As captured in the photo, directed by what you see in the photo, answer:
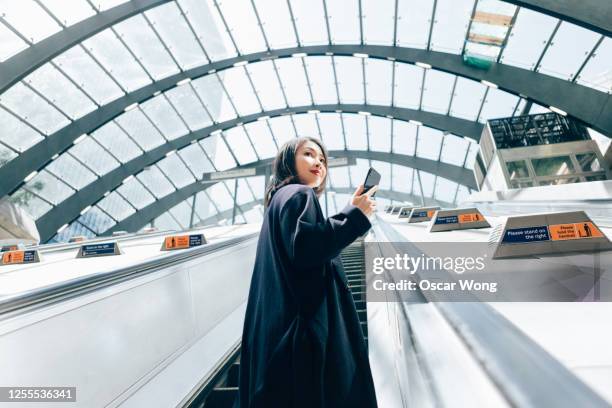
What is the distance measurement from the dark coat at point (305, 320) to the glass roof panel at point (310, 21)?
17622mm

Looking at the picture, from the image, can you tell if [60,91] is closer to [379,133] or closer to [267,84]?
[267,84]

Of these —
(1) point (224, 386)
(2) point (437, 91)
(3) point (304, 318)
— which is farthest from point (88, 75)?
(3) point (304, 318)

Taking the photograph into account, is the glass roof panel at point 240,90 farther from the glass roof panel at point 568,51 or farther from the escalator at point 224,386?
the escalator at point 224,386

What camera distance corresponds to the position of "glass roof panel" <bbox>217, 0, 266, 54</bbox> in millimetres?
16234

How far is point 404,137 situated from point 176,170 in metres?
17.4

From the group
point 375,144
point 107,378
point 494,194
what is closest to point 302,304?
point 107,378

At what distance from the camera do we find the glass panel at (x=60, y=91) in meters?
14.7

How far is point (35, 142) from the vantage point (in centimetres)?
1625

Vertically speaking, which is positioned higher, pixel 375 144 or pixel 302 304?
pixel 375 144

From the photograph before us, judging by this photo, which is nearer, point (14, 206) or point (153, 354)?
point (153, 354)

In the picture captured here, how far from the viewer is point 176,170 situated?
83.5ft

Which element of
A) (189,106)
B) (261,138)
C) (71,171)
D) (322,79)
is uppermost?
(322,79)

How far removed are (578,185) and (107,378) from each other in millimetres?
6765

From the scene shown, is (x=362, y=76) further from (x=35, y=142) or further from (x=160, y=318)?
(x=160, y=318)
